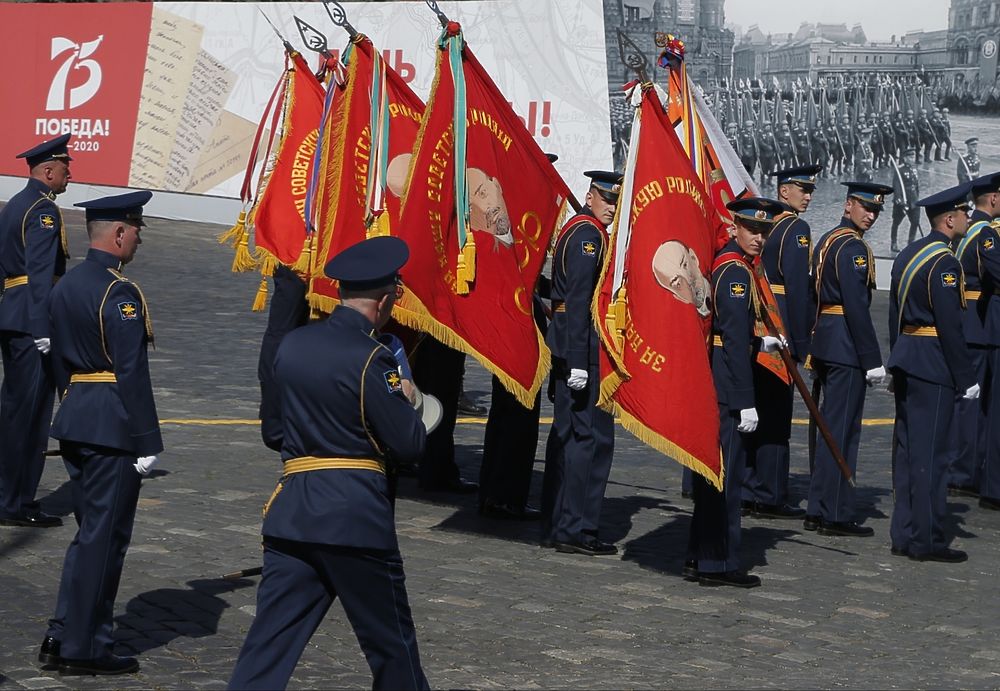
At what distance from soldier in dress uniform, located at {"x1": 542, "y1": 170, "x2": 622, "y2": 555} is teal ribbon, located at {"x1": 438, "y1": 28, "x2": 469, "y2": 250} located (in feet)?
2.02

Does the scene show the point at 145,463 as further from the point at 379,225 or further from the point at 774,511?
the point at 774,511

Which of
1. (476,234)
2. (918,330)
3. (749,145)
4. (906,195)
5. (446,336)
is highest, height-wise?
(749,145)

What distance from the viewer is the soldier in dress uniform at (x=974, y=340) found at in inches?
426

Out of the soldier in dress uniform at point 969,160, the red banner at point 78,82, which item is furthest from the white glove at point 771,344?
the red banner at point 78,82

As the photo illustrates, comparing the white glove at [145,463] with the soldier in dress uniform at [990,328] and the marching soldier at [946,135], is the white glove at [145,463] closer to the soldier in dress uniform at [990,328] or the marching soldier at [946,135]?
the soldier in dress uniform at [990,328]

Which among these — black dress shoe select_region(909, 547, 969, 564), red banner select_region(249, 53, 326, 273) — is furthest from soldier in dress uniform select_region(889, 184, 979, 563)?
red banner select_region(249, 53, 326, 273)

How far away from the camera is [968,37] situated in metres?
22.0

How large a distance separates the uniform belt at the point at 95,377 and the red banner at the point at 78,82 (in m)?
19.7

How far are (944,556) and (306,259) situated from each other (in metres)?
4.34

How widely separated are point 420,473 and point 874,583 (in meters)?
3.20

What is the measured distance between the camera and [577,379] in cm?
873

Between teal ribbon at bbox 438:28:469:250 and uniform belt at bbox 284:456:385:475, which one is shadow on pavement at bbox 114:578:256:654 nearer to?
uniform belt at bbox 284:456:385:475

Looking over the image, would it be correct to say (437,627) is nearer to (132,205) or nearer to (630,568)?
(630,568)

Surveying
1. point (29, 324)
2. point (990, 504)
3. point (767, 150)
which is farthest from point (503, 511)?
point (767, 150)
